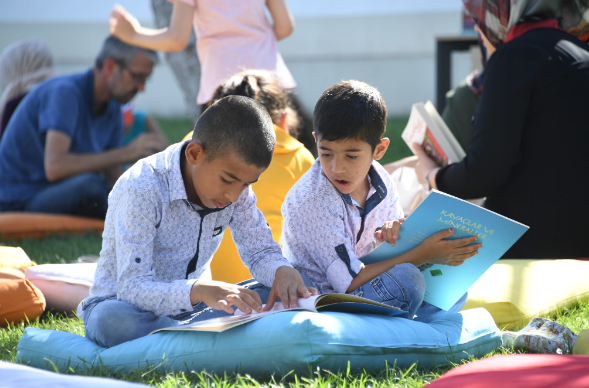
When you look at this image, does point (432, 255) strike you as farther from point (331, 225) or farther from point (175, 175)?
point (175, 175)

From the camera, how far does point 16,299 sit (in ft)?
9.77

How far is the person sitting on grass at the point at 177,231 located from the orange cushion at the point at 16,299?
0.53m

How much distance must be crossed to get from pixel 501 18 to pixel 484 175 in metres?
0.87

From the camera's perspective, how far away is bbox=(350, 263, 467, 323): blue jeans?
97.7 inches

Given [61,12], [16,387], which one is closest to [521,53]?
[16,387]

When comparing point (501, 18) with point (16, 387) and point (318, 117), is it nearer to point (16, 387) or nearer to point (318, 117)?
point (318, 117)

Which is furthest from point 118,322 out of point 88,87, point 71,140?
point 88,87

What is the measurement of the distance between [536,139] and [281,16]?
1951mm

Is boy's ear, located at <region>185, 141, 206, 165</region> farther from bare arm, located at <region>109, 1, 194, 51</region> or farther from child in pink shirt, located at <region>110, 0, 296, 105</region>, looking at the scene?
bare arm, located at <region>109, 1, 194, 51</region>

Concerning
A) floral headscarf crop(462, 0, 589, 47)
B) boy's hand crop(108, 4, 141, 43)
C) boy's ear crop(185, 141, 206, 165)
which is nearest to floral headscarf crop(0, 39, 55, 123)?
boy's hand crop(108, 4, 141, 43)

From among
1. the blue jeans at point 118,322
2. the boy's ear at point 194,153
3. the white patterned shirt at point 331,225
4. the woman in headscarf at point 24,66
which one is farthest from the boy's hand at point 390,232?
the woman in headscarf at point 24,66

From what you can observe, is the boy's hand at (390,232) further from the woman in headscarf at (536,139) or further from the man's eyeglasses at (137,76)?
the man's eyeglasses at (137,76)

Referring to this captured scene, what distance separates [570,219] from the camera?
3.17m

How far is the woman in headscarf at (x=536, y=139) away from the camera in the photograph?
3070 mm
